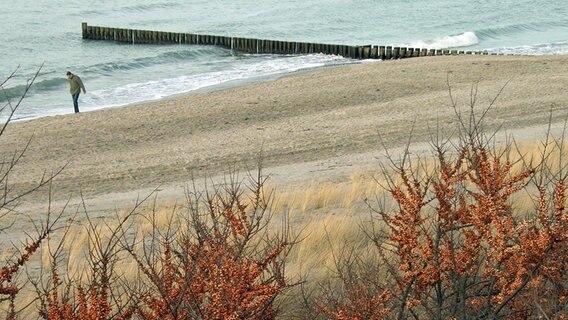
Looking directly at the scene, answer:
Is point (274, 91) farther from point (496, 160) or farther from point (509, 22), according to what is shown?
point (509, 22)

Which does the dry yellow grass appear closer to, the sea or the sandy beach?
the sandy beach

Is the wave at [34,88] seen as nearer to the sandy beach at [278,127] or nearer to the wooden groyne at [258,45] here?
the sandy beach at [278,127]

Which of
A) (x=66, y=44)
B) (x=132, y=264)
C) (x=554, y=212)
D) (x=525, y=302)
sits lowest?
(x=66, y=44)

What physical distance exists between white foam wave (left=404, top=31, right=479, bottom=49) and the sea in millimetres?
52

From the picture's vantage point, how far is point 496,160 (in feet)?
29.6

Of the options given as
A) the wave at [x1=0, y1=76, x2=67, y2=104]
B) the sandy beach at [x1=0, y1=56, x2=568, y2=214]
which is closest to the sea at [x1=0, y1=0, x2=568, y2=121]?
the wave at [x1=0, y1=76, x2=67, y2=104]

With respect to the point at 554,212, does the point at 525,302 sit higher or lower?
lower

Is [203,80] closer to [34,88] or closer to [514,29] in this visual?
[34,88]

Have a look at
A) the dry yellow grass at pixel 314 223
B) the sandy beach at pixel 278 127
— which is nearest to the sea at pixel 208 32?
the sandy beach at pixel 278 127

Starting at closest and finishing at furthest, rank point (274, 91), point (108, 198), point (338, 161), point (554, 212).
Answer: point (554, 212) → point (108, 198) → point (338, 161) → point (274, 91)

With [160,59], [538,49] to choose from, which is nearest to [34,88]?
[160,59]

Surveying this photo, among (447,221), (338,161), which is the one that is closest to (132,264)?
(447,221)

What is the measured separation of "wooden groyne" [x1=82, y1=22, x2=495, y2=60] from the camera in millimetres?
43100

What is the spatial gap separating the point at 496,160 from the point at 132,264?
4379 mm
